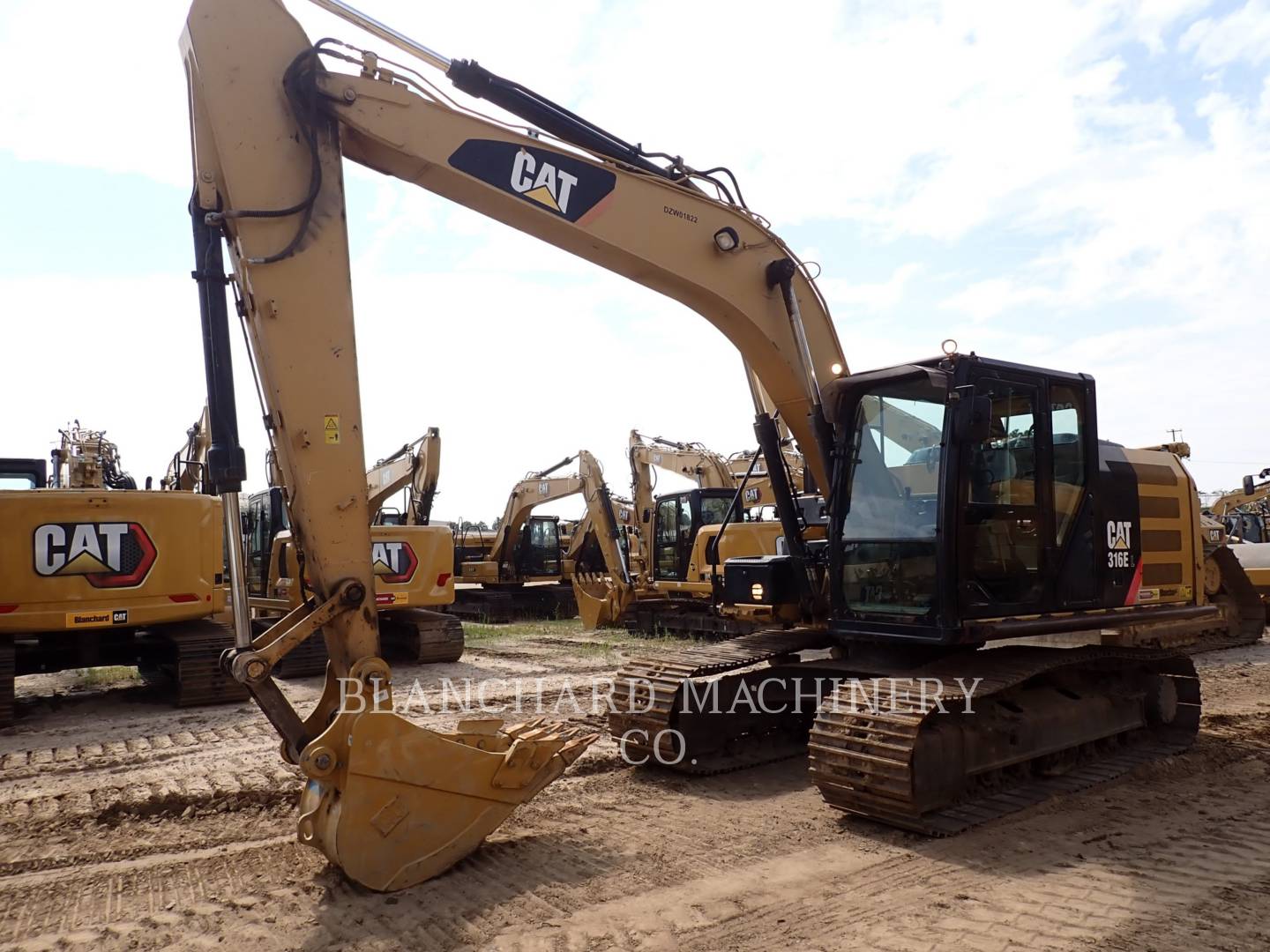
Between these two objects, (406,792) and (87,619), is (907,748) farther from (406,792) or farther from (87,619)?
(87,619)

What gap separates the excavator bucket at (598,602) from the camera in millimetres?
15391

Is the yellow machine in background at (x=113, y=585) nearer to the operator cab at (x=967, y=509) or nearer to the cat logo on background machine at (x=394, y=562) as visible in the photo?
the cat logo on background machine at (x=394, y=562)

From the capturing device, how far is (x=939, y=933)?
11.6ft

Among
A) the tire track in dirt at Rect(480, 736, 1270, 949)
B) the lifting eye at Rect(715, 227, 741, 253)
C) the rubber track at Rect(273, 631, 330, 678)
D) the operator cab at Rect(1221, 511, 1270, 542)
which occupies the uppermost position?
the lifting eye at Rect(715, 227, 741, 253)

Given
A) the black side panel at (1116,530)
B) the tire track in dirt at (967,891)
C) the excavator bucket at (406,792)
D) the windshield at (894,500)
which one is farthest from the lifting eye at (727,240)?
the tire track in dirt at (967,891)

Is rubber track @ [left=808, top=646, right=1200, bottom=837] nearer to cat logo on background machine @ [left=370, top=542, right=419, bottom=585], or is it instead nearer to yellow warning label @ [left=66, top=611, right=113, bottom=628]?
yellow warning label @ [left=66, top=611, right=113, bottom=628]

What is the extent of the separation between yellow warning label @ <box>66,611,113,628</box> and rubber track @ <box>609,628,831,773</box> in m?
4.92

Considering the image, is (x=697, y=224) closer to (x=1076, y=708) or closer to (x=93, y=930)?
(x=1076, y=708)

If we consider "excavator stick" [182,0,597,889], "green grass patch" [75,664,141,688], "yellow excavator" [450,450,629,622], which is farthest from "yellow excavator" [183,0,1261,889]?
"yellow excavator" [450,450,629,622]

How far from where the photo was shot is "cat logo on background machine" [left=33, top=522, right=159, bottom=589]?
8.23 metres

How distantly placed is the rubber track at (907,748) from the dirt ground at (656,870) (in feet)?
0.39

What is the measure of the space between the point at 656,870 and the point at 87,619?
630 centimetres

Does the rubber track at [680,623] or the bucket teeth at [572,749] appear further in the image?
the rubber track at [680,623]

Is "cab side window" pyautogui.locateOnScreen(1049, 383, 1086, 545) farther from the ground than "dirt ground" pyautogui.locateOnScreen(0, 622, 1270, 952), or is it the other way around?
"cab side window" pyautogui.locateOnScreen(1049, 383, 1086, 545)
